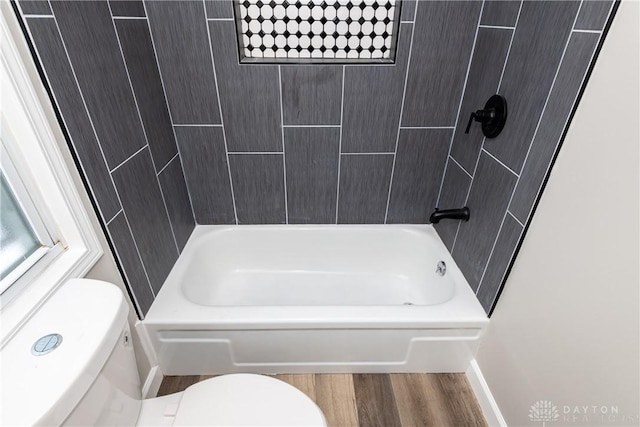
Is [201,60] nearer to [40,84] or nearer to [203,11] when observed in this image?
[203,11]

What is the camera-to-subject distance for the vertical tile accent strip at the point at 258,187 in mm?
1664

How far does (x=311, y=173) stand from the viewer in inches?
67.0

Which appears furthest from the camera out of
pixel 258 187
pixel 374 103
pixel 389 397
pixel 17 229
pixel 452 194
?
pixel 258 187

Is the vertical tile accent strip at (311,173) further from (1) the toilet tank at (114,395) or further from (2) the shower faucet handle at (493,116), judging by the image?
(1) the toilet tank at (114,395)

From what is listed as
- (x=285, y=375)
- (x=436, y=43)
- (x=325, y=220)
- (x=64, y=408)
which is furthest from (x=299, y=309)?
(x=436, y=43)

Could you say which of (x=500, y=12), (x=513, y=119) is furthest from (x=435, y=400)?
(x=500, y=12)

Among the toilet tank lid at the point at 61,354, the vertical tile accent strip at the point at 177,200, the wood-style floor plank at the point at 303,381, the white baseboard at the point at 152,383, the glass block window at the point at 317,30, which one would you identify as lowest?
the wood-style floor plank at the point at 303,381

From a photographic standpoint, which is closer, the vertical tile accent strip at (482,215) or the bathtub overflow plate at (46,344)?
the bathtub overflow plate at (46,344)

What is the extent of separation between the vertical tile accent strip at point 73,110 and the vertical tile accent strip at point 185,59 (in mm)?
567

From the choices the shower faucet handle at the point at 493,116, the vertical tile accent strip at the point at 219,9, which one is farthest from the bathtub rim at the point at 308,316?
the vertical tile accent strip at the point at 219,9

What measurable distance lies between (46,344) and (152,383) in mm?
798

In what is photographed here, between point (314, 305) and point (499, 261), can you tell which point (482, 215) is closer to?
point (499, 261)

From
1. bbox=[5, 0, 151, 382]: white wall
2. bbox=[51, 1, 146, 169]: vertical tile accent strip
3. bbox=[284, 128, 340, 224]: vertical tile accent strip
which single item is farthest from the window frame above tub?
bbox=[284, 128, 340, 224]: vertical tile accent strip

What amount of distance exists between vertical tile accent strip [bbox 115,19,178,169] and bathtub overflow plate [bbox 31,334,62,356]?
32.9 inches
